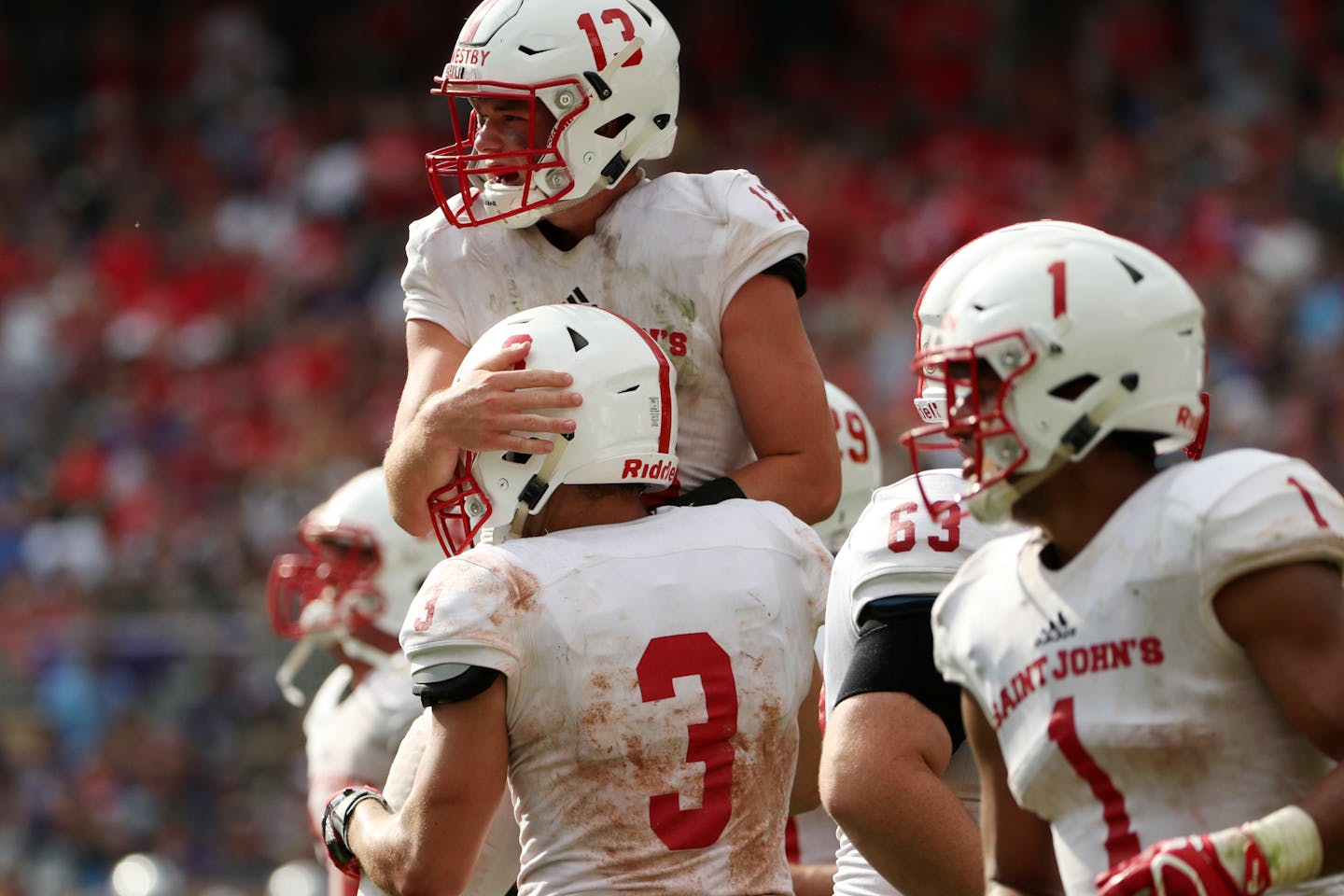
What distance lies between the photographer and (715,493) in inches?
139

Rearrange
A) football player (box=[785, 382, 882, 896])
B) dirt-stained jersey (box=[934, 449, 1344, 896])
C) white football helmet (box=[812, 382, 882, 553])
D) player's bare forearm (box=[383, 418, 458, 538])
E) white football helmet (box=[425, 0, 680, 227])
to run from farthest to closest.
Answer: white football helmet (box=[812, 382, 882, 553]) → football player (box=[785, 382, 882, 896]) → white football helmet (box=[425, 0, 680, 227]) → player's bare forearm (box=[383, 418, 458, 538]) → dirt-stained jersey (box=[934, 449, 1344, 896])

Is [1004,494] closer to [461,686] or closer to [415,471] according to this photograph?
[461,686]

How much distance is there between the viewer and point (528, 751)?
3012mm

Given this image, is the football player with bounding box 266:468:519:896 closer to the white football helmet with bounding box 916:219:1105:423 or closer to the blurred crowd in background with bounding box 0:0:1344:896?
the white football helmet with bounding box 916:219:1105:423

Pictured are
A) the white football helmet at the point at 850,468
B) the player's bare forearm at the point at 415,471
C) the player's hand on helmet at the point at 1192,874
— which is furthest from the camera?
the white football helmet at the point at 850,468

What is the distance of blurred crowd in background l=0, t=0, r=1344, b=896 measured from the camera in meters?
9.60

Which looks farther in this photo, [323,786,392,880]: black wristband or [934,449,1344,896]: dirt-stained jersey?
[323,786,392,880]: black wristband

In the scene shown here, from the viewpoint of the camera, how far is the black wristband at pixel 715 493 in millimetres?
3510

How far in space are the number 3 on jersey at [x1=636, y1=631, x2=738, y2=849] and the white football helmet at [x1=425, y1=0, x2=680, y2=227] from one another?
3.30 feet

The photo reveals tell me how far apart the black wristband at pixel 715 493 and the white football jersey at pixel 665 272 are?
0.21 m

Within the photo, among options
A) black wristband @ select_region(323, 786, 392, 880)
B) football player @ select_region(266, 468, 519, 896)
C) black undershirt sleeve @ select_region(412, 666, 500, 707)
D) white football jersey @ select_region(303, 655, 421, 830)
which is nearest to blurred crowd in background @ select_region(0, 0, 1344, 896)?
football player @ select_region(266, 468, 519, 896)

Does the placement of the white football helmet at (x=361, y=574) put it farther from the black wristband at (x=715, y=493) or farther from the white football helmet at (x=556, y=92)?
the black wristband at (x=715, y=493)

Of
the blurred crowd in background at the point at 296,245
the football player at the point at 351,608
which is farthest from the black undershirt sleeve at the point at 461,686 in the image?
the blurred crowd in background at the point at 296,245

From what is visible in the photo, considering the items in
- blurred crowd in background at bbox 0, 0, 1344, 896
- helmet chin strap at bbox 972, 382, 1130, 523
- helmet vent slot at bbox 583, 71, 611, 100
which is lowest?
blurred crowd in background at bbox 0, 0, 1344, 896
